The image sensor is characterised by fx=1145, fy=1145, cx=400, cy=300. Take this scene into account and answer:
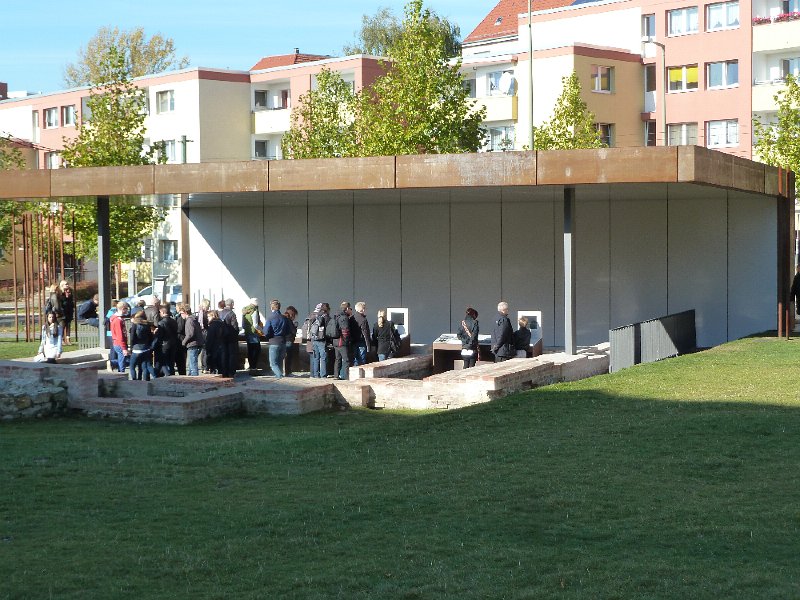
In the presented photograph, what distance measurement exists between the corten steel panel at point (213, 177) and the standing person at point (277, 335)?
2.28 m

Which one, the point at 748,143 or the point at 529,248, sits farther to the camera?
the point at 748,143

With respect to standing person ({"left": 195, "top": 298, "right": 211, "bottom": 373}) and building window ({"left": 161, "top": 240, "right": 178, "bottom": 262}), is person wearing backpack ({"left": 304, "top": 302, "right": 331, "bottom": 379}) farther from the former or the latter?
building window ({"left": 161, "top": 240, "right": 178, "bottom": 262})

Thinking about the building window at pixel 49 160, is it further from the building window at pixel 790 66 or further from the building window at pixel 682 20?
the building window at pixel 790 66

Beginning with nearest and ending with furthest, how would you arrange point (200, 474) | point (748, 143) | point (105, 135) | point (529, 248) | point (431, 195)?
1. point (200, 474)
2. point (431, 195)
3. point (529, 248)
4. point (105, 135)
5. point (748, 143)

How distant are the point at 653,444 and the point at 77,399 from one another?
918 cm

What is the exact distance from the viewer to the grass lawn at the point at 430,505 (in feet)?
24.7

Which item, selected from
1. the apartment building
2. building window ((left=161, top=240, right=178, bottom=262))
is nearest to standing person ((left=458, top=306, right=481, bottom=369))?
the apartment building

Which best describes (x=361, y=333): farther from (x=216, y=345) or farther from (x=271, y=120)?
(x=271, y=120)

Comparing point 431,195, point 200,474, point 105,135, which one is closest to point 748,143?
point 105,135

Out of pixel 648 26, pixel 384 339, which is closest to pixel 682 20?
pixel 648 26

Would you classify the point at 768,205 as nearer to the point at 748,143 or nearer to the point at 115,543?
the point at 115,543

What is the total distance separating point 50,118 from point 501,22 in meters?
29.3

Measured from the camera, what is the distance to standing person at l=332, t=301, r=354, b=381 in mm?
20172

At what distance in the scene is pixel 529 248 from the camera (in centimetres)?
2561
